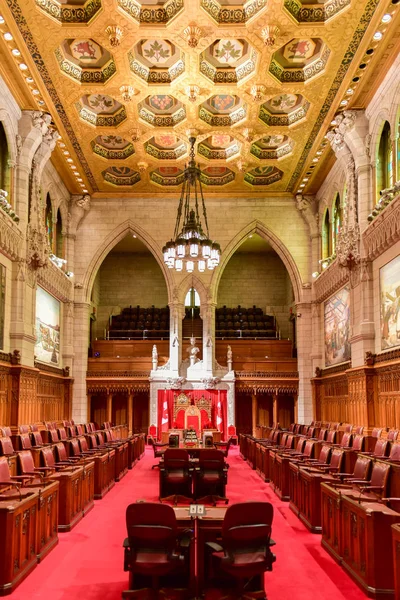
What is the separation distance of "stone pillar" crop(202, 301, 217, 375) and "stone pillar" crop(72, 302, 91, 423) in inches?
165

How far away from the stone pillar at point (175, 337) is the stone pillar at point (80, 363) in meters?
2.99

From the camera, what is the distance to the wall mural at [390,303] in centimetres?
1296

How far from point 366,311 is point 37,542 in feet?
Answer: 34.3

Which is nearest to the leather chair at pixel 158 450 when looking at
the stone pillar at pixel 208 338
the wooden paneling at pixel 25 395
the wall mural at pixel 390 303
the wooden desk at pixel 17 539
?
the wooden paneling at pixel 25 395

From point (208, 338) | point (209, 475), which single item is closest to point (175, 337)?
point (208, 338)

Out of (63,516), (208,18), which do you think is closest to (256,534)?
(63,516)

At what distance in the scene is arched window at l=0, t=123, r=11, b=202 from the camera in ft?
48.9

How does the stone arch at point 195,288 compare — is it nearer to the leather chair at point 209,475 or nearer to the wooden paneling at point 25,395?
the wooden paneling at point 25,395

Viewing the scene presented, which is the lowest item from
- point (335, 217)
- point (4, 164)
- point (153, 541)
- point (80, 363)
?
point (153, 541)

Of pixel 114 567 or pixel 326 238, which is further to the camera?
pixel 326 238

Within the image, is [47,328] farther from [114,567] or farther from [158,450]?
[114,567]

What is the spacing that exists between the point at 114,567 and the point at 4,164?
11.3m

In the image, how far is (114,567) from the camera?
627 cm

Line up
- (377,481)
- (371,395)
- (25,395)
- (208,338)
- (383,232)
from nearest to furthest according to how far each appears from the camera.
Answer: (377,481) → (383,232) → (371,395) → (25,395) → (208,338)
